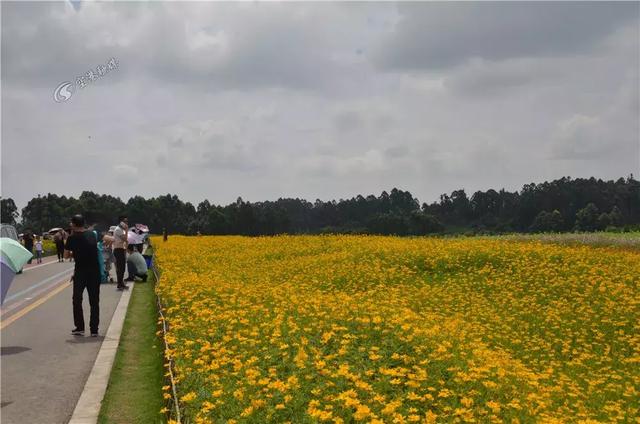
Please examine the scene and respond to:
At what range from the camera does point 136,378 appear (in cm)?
834

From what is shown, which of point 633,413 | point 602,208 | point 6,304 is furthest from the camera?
point 602,208

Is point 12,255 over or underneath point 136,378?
over

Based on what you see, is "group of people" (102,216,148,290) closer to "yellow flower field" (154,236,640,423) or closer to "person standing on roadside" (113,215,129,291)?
"person standing on roadside" (113,215,129,291)

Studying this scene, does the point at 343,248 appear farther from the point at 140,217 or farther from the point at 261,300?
the point at 140,217

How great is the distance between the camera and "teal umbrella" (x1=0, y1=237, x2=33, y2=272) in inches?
332

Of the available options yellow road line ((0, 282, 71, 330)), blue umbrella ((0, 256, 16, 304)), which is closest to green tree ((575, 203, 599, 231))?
yellow road line ((0, 282, 71, 330))

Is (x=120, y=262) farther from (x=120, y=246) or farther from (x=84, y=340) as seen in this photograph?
(x=84, y=340)

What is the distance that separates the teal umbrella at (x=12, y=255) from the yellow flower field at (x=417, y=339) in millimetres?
2281

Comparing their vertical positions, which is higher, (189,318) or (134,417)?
(189,318)

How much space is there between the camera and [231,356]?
26.6ft

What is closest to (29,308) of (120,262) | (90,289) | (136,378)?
(120,262)

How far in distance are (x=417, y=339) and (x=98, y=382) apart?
4233mm

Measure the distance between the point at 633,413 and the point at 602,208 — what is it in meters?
119

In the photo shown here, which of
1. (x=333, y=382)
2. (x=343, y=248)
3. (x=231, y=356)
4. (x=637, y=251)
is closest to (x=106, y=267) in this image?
(x=343, y=248)
